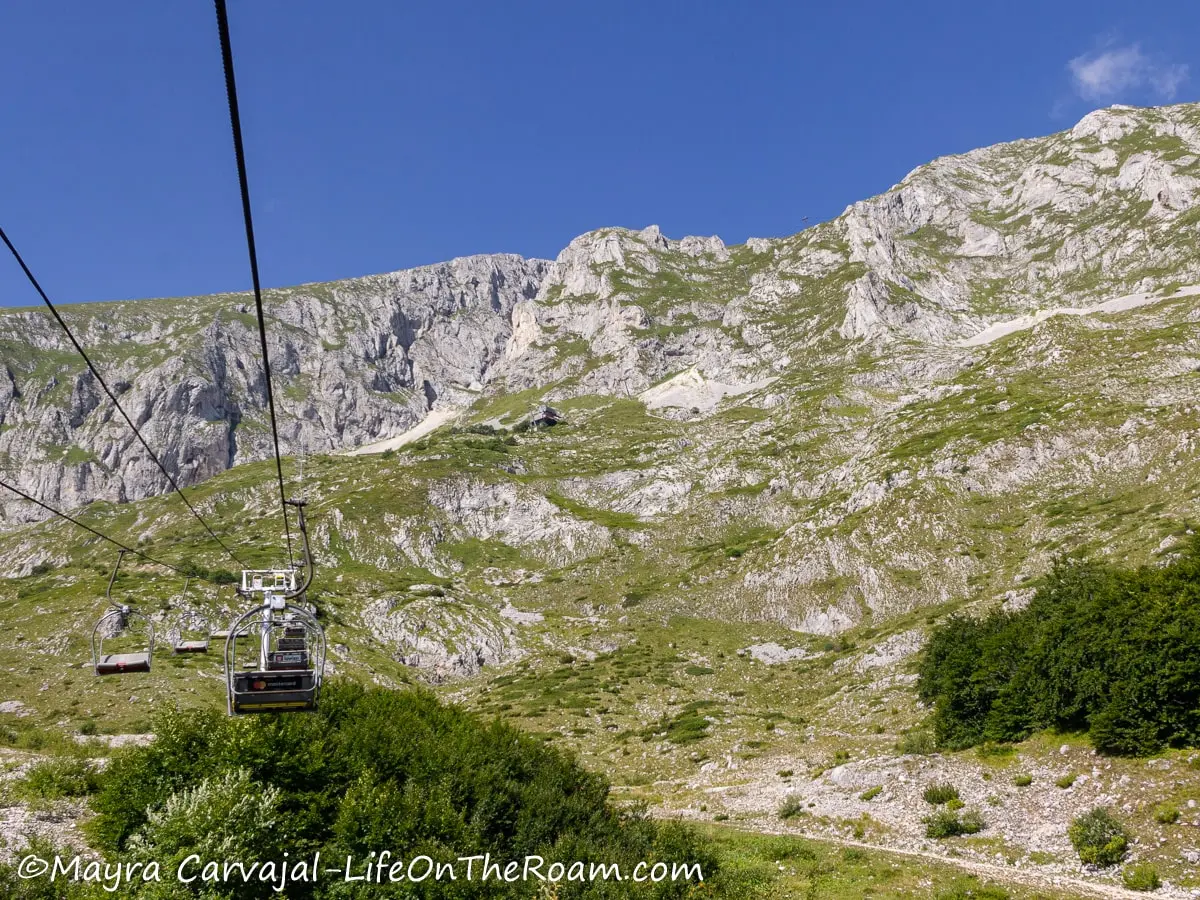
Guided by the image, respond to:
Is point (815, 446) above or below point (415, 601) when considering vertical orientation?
above

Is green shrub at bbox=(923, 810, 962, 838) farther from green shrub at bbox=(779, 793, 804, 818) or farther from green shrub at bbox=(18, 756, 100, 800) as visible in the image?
green shrub at bbox=(18, 756, 100, 800)

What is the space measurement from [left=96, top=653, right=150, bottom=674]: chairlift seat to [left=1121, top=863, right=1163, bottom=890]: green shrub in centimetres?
3676

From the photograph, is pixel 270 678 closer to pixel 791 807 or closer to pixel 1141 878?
pixel 1141 878

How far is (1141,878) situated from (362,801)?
27718mm

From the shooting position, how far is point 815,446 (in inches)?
6954

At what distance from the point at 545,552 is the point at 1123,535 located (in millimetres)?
118857

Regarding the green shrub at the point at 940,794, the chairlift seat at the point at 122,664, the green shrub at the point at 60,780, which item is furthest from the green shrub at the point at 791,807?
the green shrub at the point at 60,780

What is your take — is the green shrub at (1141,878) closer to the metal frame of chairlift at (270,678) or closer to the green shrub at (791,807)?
the green shrub at (791,807)

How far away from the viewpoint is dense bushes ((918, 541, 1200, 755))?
27906mm

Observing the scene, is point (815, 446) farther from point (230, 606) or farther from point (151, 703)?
point (151, 703)

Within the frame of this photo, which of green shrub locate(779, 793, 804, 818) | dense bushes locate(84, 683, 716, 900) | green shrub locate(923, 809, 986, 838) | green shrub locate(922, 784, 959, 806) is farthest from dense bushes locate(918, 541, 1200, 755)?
dense bushes locate(84, 683, 716, 900)

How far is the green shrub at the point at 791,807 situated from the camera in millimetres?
36062

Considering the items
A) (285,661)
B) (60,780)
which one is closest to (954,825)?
(285,661)

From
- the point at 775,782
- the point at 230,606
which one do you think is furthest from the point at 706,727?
the point at 230,606
